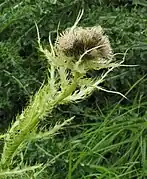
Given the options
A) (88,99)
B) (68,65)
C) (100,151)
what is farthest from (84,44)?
(88,99)

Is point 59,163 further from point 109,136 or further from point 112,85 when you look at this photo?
point 112,85

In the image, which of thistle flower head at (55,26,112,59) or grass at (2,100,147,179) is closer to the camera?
thistle flower head at (55,26,112,59)

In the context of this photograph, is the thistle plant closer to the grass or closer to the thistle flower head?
the thistle flower head

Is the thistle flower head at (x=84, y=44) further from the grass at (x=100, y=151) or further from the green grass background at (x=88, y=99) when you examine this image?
the grass at (x=100, y=151)

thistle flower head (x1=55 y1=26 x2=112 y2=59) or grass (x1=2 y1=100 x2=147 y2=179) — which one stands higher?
thistle flower head (x1=55 y1=26 x2=112 y2=59)

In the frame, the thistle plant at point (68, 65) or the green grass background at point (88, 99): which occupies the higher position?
the thistle plant at point (68, 65)

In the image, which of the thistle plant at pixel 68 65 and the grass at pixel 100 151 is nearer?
the thistle plant at pixel 68 65

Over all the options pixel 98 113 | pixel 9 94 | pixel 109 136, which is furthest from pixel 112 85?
pixel 9 94

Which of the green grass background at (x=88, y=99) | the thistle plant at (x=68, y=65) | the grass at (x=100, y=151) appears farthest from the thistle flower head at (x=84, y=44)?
the grass at (x=100, y=151)

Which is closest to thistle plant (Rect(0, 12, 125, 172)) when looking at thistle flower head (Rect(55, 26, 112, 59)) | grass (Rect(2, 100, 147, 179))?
thistle flower head (Rect(55, 26, 112, 59))

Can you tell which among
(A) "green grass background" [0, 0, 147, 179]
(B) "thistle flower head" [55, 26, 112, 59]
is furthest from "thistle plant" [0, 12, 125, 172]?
(A) "green grass background" [0, 0, 147, 179]
